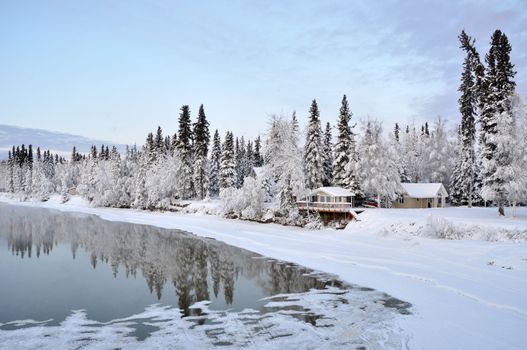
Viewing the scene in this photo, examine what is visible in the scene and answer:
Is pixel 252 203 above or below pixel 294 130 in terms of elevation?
below

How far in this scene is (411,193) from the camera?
62281 millimetres

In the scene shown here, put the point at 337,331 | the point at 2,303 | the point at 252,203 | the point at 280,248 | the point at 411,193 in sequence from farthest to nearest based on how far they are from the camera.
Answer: the point at 411,193 < the point at 252,203 < the point at 280,248 < the point at 2,303 < the point at 337,331

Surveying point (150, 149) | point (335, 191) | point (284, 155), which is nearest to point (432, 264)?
point (284, 155)

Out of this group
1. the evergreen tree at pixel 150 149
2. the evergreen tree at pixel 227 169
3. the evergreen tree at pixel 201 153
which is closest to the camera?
the evergreen tree at pixel 227 169

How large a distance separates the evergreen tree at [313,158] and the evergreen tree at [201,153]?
19782mm

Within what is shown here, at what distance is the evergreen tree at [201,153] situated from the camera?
2719 inches

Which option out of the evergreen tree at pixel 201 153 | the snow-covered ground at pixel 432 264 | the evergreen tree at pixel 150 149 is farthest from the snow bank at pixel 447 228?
the evergreen tree at pixel 150 149

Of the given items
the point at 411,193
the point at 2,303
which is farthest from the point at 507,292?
the point at 411,193

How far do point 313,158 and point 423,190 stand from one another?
20.0 metres

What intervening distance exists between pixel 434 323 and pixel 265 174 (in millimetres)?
41891

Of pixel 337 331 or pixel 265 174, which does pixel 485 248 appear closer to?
pixel 337 331

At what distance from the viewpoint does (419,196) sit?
203 feet

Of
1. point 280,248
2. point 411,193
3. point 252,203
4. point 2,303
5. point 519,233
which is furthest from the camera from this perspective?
point 411,193

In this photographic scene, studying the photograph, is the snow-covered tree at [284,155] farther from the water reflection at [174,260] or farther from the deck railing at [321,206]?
the water reflection at [174,260]
